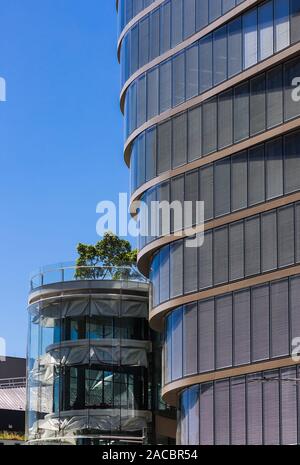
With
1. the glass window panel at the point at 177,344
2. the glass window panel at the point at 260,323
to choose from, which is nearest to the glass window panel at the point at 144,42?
the glass window panel at the point at 177,344

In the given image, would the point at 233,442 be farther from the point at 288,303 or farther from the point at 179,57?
the point at 179,57

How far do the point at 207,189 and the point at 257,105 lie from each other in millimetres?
4350

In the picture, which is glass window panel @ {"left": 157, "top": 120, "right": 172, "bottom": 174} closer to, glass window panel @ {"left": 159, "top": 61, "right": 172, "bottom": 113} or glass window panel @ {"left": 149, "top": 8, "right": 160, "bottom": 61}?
glass window panel @ {"left": 159, "top": 61, "right": 172, "bottom": 113}

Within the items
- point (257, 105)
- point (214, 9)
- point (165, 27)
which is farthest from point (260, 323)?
point (165, 27)

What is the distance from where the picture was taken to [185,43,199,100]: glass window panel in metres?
47.4

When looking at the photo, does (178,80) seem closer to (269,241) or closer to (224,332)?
(269,241)

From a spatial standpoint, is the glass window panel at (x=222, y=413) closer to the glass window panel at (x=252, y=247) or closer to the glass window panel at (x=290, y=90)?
the glass window panel at (x=252, y=247)

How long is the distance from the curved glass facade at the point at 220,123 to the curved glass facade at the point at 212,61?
0.82 m

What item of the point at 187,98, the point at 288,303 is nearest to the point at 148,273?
the point at 187,98

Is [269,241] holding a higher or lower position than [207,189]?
lower

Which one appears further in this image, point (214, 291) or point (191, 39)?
point (191, 39)

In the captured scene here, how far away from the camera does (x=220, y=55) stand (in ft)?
151

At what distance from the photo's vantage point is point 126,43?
53.3m

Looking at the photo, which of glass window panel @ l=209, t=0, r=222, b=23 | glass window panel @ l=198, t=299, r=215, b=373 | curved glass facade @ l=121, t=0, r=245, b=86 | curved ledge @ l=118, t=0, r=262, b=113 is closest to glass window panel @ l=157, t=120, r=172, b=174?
curved ledge @ l=118, t=0, r=262, b=113
